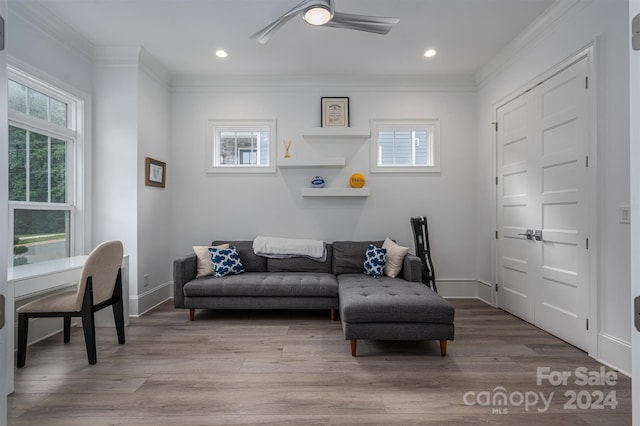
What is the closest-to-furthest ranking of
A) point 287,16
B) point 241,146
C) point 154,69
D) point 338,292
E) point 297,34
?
point 287,16, point 297,34, point 338,292, point 154,69, point 241,146

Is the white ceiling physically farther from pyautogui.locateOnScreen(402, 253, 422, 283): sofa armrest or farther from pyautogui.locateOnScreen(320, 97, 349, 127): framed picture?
pyautogui.locateOnScreen(402, 253, 422, 283): sofa armrest

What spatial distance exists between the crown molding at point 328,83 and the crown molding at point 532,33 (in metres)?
0.36

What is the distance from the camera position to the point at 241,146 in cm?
454

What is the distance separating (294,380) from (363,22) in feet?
8.77

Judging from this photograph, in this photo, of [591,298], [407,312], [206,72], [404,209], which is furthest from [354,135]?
[591,298]

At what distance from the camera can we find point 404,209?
443 centimetres

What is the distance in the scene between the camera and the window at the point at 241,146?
443cm

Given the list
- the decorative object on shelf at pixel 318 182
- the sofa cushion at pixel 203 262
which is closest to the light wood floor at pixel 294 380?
the sofa cushion at pixel 203 262

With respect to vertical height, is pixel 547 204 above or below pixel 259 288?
above

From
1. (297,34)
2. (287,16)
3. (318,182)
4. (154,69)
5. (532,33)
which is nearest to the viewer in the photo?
(287,16)

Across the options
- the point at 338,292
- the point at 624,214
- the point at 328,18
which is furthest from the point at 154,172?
the point at 624,214

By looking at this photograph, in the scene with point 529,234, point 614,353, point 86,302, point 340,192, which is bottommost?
point 614,353

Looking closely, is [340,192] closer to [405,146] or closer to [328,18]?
[405,146]

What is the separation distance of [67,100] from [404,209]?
4068 millimetres
